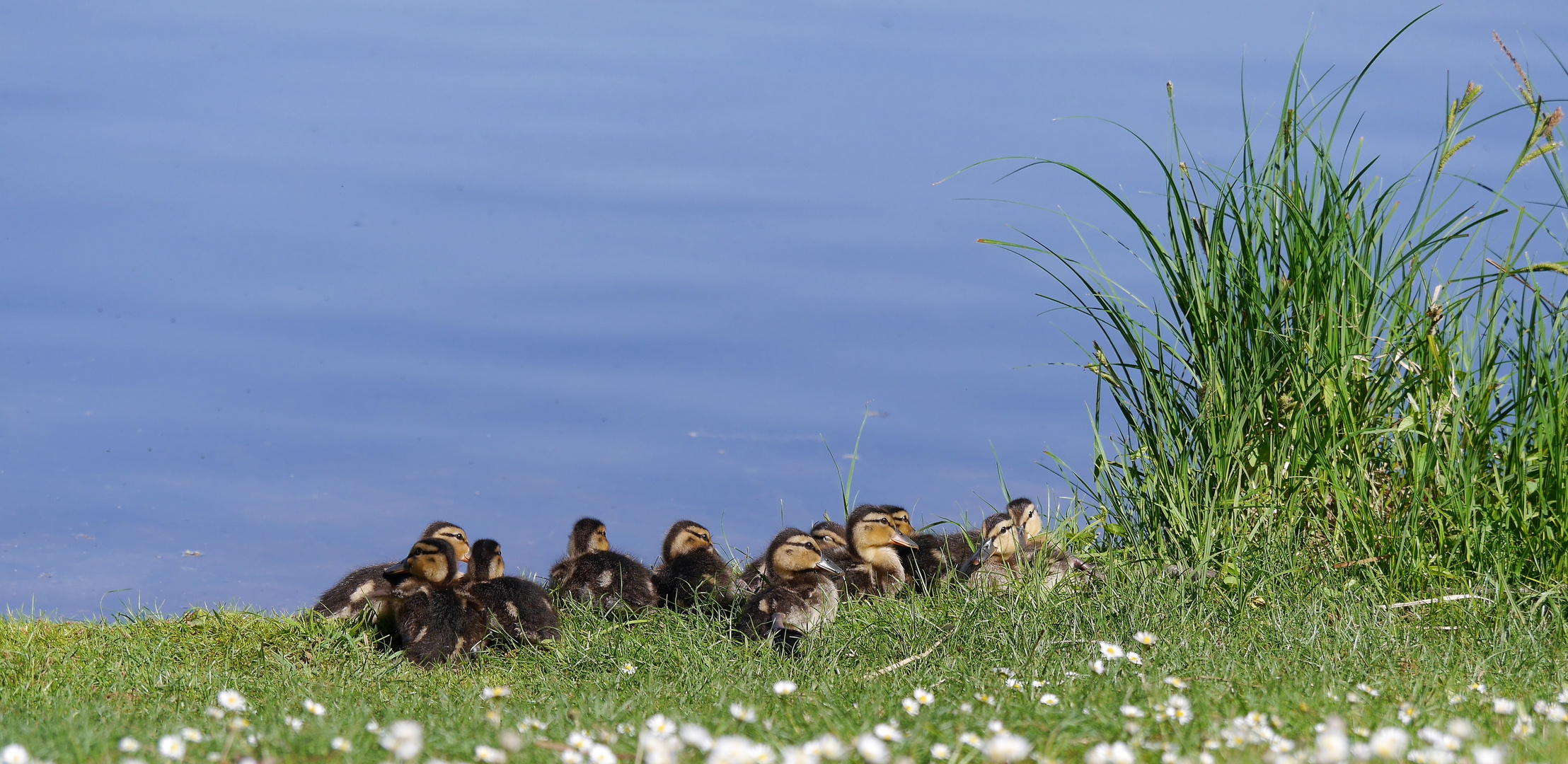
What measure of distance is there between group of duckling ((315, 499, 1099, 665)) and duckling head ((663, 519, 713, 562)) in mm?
10

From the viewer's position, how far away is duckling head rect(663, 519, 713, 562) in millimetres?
8812

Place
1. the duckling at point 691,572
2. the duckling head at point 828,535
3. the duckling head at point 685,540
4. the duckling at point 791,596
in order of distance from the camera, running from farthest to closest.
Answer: the duckling head at point 685,540 → the duckling head at point 828,535 → the duckling at point 691,572 → the duckling at point 791,596

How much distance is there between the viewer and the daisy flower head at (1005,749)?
117 inches

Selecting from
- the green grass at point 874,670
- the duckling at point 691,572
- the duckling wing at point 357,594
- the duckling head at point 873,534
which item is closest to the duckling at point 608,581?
the duckling at point 691,572

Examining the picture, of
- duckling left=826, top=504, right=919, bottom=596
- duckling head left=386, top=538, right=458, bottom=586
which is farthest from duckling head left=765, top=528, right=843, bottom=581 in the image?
duckling head left=386, top=538, right=458, bottom=586

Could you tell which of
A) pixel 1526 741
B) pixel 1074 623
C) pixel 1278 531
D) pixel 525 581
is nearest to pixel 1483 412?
pixel 1278 531

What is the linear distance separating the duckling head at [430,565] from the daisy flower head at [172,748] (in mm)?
4113

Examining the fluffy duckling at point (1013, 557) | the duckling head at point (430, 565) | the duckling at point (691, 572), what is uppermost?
the duckling head at point (430, 565)

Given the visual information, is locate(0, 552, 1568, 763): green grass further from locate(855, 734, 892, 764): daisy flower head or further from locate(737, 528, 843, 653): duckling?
locate(855, 734, 892, 764): daisy flower head

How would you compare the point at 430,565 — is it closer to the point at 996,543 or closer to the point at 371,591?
the point at 371,591

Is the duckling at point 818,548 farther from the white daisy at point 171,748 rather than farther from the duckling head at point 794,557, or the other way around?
the white daisy at point 171,748

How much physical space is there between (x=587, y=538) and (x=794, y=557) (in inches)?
78.4

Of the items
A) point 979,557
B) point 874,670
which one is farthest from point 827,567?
point 874,670

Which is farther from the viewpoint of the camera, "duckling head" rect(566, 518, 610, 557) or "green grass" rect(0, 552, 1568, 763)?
"duckling head" rect(566, 518, 610, 557)
